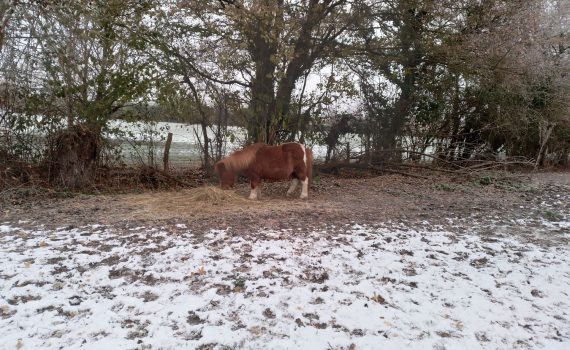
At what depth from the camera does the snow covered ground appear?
2480 mm

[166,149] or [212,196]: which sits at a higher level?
[166,149]

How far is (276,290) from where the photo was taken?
3.09m

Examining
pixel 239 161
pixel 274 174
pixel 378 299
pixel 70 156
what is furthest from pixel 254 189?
pixel 378 299

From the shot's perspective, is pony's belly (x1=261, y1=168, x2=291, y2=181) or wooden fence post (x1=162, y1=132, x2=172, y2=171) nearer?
pony's belly (x1=261, y1=168, x2=291, y2=181)

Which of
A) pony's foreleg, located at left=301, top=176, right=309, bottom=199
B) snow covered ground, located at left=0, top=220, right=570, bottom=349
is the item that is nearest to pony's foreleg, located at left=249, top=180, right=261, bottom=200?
pony's foreleg, located at left=301, top=176, right=309, bottom=199

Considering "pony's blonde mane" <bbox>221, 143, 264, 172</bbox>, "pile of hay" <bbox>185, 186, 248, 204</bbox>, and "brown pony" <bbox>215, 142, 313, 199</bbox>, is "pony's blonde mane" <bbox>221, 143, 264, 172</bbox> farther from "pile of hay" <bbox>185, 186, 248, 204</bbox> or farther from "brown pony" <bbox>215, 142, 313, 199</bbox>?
"pile of hay" <bbox>185, 186, 248, 204</bbox>

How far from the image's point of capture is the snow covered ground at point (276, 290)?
8.14 ft

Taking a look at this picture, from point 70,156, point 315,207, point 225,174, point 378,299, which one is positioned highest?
point 70,156

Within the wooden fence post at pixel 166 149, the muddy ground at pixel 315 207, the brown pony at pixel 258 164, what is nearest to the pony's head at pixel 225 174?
the brown pony at pixel 258 164

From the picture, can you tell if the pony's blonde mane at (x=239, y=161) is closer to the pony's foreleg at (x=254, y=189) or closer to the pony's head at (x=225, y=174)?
the pony's head at (x=225, y=174)

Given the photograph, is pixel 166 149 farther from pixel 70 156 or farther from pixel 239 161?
pixel 239 161

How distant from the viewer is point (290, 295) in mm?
3012

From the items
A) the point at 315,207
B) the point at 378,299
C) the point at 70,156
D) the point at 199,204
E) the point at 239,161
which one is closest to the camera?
the point at 378,299

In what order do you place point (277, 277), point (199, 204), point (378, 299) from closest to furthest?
point (378, 299), point (277, 277), point (199, 204)
